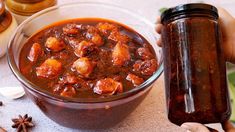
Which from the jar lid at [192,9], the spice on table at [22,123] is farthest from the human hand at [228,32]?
the spice on table at [22,123]

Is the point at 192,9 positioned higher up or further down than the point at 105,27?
higher up

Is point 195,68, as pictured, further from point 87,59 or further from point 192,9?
point 87,59

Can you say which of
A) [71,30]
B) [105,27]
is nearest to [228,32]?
[105,27]

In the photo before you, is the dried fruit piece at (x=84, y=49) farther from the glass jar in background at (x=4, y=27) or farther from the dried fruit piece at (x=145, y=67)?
the glass jar in background at (x=4, y=27)

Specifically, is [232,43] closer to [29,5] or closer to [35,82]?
[35,82]

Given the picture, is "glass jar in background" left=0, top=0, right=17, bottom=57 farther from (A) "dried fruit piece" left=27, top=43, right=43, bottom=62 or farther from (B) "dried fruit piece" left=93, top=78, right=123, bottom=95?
(B) "dried fruit piece" left=93, top=78, right=123, bottom=95

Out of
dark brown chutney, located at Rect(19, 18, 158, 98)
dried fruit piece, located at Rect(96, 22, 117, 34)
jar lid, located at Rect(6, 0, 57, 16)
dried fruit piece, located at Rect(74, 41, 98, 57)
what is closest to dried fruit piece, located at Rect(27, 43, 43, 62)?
dark brown chutney, located at Rect(19, 18, 158, 98)

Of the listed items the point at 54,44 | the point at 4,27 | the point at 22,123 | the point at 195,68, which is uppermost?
the point at 195,68
